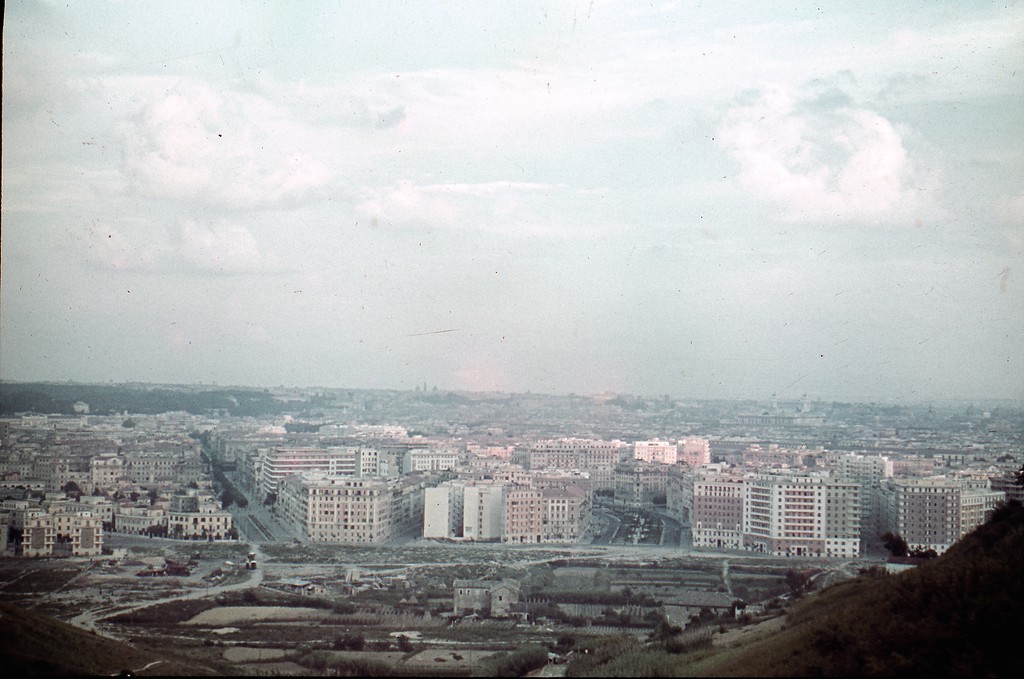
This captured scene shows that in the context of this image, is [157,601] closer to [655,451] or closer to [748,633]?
[748,633]

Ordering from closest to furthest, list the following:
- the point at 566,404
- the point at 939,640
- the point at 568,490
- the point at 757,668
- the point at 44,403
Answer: the point at 939,640, the point at 757,668, the point at 568,490, the point at 44,403, the point at 566,404

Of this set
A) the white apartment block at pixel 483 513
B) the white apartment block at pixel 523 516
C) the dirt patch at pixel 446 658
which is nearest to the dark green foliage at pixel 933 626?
the dirt patch at pixel 446 658

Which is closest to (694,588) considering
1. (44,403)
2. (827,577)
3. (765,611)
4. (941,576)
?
(827,577)

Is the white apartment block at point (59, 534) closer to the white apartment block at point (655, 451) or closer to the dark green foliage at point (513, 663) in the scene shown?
the dark green foliage at point (513, 663)

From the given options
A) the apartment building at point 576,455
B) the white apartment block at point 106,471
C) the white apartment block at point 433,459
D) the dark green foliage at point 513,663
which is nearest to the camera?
the dark green foliage at point 513,663

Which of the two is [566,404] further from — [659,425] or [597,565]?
[597,565]
